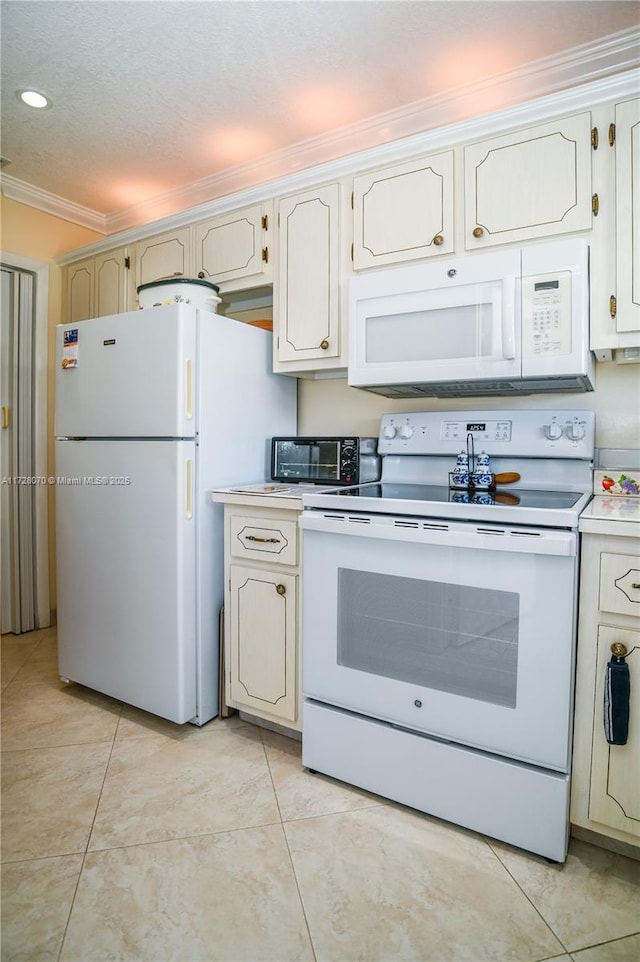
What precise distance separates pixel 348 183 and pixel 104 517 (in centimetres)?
165

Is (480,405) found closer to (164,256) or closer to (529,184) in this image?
A: (529,184)

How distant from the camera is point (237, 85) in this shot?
2.09 meters

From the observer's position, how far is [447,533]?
149cm

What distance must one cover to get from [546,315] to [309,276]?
0.98m

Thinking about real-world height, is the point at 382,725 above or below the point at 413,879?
above

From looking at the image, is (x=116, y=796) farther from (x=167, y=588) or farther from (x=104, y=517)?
(x=104, y=517)

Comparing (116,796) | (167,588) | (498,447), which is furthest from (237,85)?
(116,796)

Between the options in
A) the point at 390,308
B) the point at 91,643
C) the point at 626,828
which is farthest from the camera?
the point at 91,643

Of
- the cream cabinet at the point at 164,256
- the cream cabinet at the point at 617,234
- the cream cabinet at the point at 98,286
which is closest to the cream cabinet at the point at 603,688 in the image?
the cream cabinet at the point at 617,234

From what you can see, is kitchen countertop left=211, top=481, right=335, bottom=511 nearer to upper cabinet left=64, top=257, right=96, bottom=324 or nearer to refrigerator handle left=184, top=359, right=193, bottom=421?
refrigerator handle left=184, top=359, right=193, bottom=421

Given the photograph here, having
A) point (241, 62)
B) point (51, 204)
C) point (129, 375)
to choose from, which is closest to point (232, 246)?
point (241, 62)

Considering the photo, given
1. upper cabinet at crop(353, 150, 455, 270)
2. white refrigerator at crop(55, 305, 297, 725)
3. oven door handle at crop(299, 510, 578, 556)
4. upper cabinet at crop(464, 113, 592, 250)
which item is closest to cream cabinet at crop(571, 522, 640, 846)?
oven door handle at crop(299, 510, 578, 556)

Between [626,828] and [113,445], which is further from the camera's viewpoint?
[113,445]

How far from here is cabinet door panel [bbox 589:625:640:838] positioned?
4.38 feet
